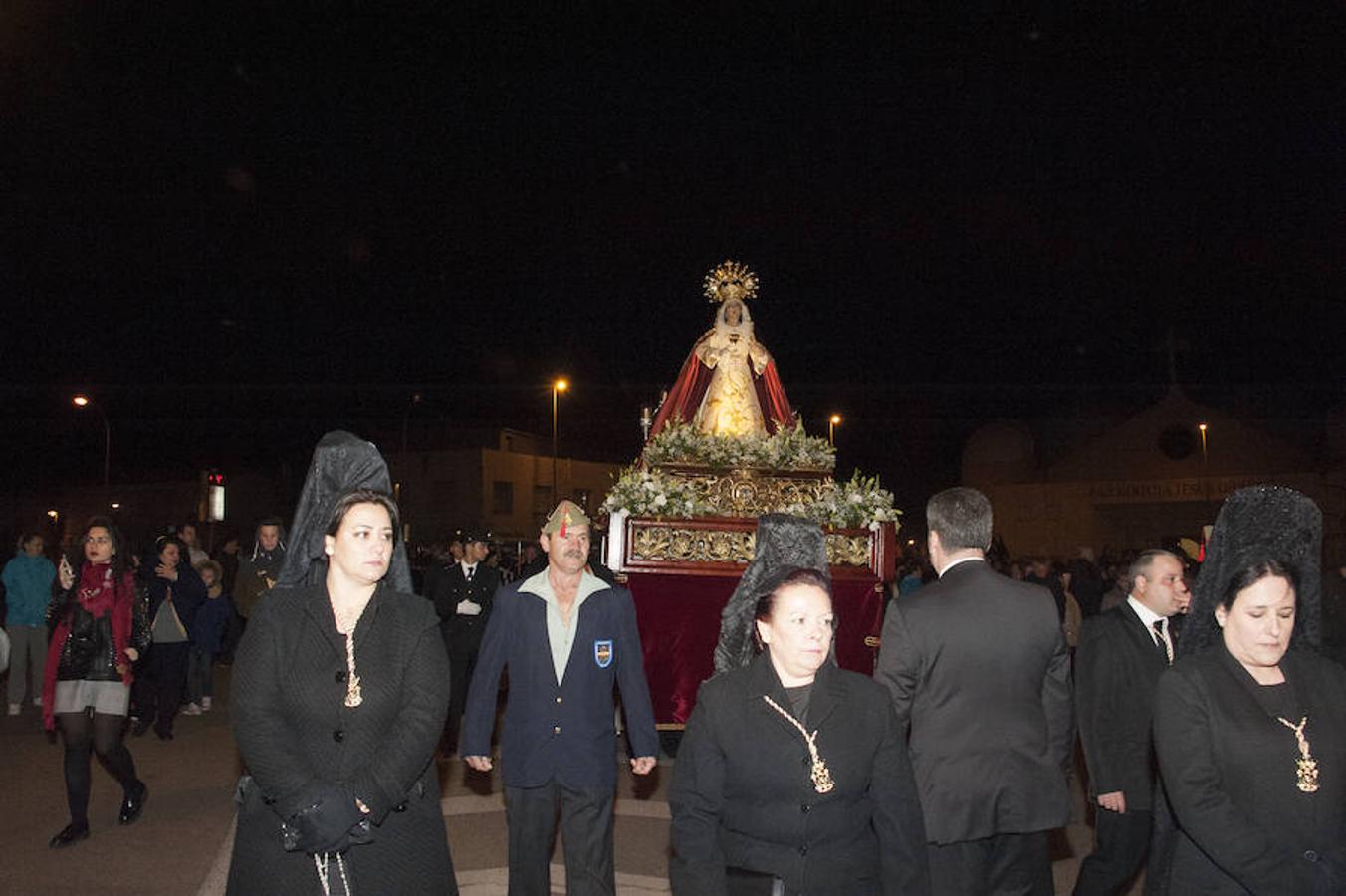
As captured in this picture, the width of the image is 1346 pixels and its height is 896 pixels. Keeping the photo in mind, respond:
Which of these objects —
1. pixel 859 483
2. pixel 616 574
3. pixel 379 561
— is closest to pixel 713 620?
pixel 616 574

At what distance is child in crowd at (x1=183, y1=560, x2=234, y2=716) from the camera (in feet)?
41.6

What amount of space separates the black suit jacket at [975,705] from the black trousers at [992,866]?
0.38ft

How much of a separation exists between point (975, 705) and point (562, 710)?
1.92m

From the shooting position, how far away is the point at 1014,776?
13.9ft

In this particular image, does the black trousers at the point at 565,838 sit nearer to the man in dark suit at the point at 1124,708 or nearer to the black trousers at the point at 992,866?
the black trousers at the point at 992,866

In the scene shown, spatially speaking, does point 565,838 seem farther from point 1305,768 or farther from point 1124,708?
point 1305,768

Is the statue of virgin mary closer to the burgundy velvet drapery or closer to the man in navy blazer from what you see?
the burgundy velvet drapery

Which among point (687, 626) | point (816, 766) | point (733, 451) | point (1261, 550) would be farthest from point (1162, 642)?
point (733, 451)

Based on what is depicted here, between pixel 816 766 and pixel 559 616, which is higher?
pixel 559 616

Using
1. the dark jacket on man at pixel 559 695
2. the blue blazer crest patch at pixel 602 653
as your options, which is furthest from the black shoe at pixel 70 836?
the blue blazer crest patch at pixel 602 653

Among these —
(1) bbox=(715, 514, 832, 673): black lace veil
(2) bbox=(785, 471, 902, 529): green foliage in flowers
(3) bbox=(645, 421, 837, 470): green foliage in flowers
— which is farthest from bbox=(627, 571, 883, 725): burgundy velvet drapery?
(1) bbox=(715, 514, 832, 673): black lace veil

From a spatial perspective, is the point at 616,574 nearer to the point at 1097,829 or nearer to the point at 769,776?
the point at 1097,829

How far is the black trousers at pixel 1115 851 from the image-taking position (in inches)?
197

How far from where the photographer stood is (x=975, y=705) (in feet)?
14.0
